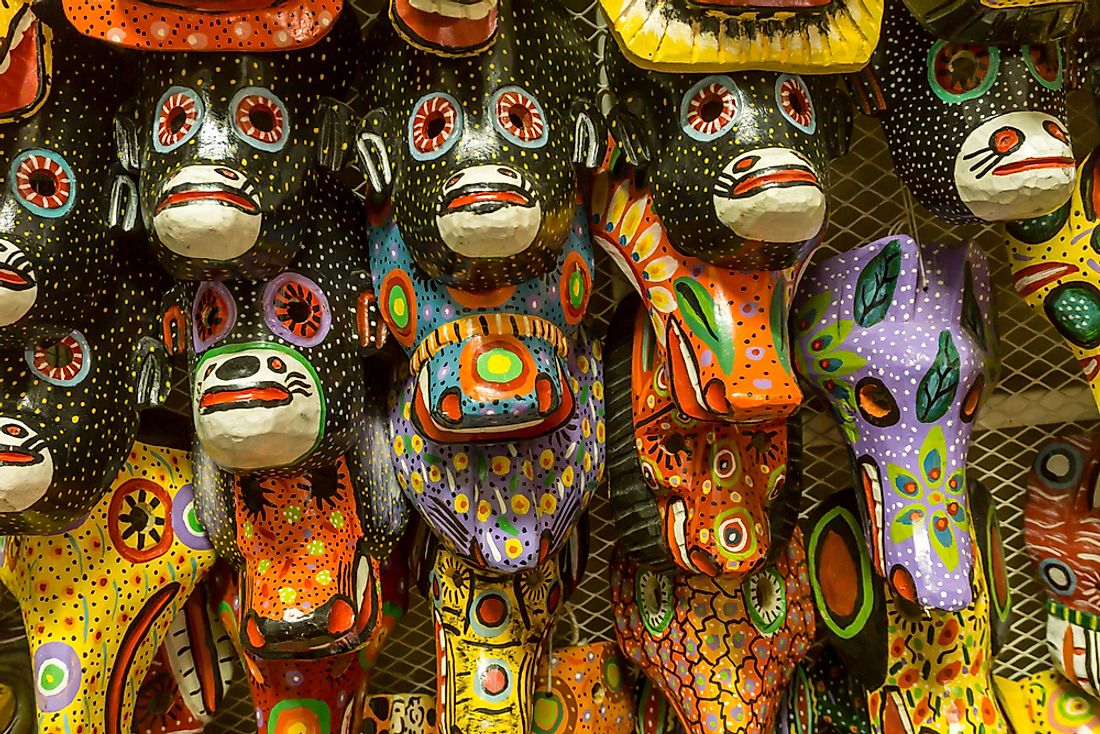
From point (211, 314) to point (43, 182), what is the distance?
0.44 ft

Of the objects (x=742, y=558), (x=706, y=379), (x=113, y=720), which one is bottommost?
(x=113, y=720)

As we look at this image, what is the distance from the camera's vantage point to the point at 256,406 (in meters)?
0.66

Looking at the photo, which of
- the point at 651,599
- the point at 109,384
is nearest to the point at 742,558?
the point at 651,599

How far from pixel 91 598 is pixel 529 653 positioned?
317 mm

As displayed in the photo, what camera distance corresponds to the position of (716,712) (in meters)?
0.79

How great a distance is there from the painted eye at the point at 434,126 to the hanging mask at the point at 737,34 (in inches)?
4.4

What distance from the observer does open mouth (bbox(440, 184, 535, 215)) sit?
61 centimetres

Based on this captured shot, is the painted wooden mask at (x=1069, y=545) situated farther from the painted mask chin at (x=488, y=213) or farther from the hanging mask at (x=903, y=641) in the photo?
the painted mask chin at (x=488, y=213)

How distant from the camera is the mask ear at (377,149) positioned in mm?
679

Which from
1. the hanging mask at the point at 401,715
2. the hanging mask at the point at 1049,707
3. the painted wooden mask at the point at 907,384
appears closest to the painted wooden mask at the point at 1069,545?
the hanging mask at the point at 1049,707

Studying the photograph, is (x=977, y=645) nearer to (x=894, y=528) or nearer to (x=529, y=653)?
(x=894, y=528)

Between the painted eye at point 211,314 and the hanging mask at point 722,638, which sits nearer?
the painted eye at point 211,314

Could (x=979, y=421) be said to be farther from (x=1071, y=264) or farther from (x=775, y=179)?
(x=775, y=179)

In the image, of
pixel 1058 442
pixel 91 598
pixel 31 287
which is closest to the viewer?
pixel 31 287
